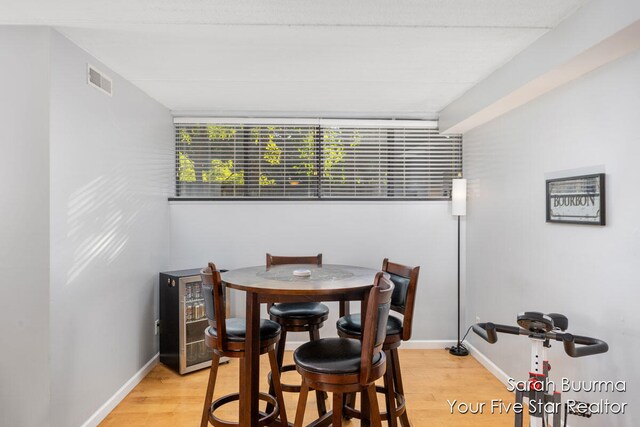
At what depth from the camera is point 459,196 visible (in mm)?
3781

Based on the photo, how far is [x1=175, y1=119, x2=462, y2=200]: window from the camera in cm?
402

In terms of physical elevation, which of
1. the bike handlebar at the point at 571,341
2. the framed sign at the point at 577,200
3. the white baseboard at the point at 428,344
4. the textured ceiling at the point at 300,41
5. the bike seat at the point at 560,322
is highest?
the textured ceiling at the point at 300,41

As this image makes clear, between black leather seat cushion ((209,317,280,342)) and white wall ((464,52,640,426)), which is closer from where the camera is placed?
white wall ((464,52,640,426))

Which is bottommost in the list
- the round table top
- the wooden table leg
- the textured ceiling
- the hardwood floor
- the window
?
the hardwood floor

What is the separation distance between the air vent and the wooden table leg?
1.82m

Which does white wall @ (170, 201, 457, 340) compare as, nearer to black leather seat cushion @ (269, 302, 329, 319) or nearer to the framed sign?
black leather seat cushion @ (269, 302, 329, 319)

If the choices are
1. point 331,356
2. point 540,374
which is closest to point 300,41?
point 331,356

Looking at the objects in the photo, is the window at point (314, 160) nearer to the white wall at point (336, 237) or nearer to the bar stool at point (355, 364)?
the white wall at point (336, 237)

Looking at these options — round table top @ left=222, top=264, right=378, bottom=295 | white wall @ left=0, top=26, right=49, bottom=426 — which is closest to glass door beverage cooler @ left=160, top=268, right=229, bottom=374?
round table top @ left=222, top=264, right=378, bottom=295

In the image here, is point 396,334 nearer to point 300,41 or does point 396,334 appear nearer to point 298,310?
point 298,310

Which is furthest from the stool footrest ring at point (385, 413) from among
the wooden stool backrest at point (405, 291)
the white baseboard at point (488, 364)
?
the white baseboard at point (488, 364)

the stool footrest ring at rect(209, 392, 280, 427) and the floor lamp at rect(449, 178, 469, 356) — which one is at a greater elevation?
the floor lamp at rect(449, 178, 469, 356)

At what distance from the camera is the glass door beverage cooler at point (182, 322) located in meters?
3.30

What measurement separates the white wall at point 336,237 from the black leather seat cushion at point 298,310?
1.22 m
